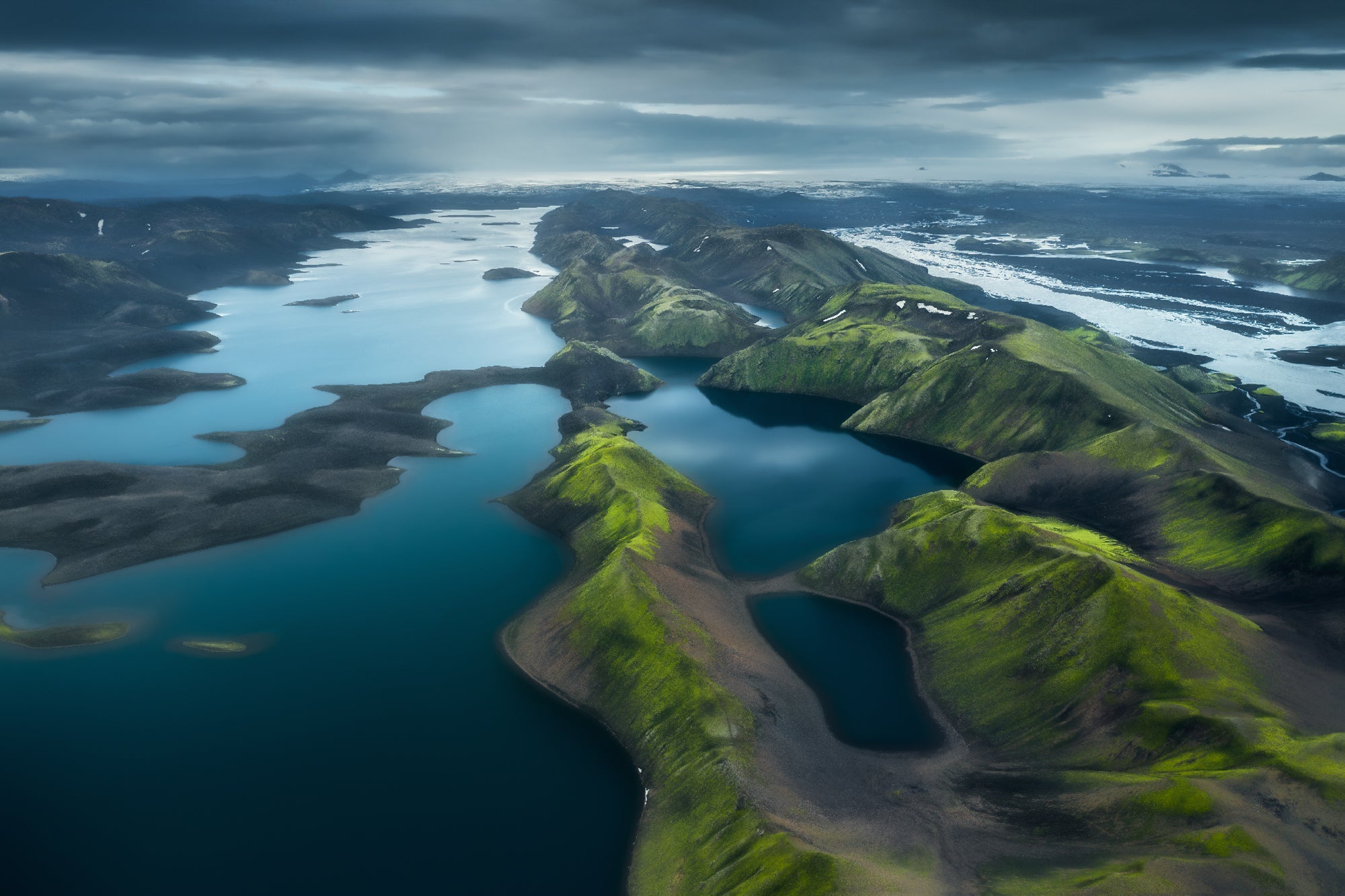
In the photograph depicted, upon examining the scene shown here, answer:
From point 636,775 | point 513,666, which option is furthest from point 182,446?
point 636,775

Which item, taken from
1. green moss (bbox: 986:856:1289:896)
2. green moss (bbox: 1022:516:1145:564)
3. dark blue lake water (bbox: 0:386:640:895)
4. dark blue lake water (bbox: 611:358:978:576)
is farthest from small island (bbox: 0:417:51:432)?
green moss (bbox: 986:856:1289:896)

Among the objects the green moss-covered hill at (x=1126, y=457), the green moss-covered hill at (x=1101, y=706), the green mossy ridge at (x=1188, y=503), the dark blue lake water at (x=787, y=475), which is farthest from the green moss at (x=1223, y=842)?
the dark blue lake water at (x=787, y=475)

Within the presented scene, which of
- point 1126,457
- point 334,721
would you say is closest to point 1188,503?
point 1126,457

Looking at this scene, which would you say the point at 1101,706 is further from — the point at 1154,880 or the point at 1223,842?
the point at 1154,880

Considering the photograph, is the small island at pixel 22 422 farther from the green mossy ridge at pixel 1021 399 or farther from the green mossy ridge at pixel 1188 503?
the green mossy ridge at pixel 1188 503

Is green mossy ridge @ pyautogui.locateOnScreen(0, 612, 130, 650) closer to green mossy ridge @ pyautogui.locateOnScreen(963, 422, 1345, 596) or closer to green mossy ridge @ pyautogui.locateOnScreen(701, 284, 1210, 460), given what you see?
green mossy ridge @ pyautogui.locateOnScreen(963, 422, 1345, 596)

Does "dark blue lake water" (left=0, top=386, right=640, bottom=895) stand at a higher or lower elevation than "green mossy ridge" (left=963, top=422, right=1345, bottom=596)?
lower
